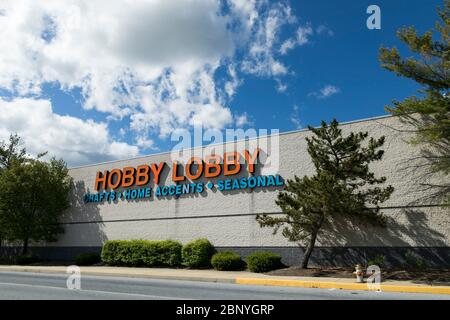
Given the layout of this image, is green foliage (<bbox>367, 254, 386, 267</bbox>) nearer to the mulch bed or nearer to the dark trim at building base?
the dark trim at building base

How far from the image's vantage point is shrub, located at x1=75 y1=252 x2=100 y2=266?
2905 cm

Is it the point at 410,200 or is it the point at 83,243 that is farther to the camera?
the point at 83,243

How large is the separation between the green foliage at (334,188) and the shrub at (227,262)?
3.45m

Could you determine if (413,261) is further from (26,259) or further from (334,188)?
(26,259)

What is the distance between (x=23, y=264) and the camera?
31.5 m

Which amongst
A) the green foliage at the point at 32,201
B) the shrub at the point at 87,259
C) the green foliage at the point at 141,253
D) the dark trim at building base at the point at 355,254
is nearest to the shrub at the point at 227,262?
the dark trim at building base at the point at 355,254

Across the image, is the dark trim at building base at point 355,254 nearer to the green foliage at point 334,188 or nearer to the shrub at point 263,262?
the shrub at point 263,262

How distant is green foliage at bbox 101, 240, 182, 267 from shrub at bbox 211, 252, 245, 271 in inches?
135

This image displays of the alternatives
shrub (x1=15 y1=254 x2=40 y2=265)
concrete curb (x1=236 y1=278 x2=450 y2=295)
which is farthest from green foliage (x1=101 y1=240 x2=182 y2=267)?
concrete curb (x1=236 y1=278 x2=450 y2=295)

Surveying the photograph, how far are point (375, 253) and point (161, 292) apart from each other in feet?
36.6

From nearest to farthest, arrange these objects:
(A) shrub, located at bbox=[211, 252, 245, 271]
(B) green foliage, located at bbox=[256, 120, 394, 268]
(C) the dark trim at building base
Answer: (B) green foliage, located at bbox=[256, 120, 394, 268] → (C) the dark trim at building base → (A) shrub, located at bbox=[211, 252, 245, 271]

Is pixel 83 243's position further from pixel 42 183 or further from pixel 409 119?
pixel 409 119

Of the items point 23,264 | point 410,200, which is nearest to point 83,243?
point 23,264
